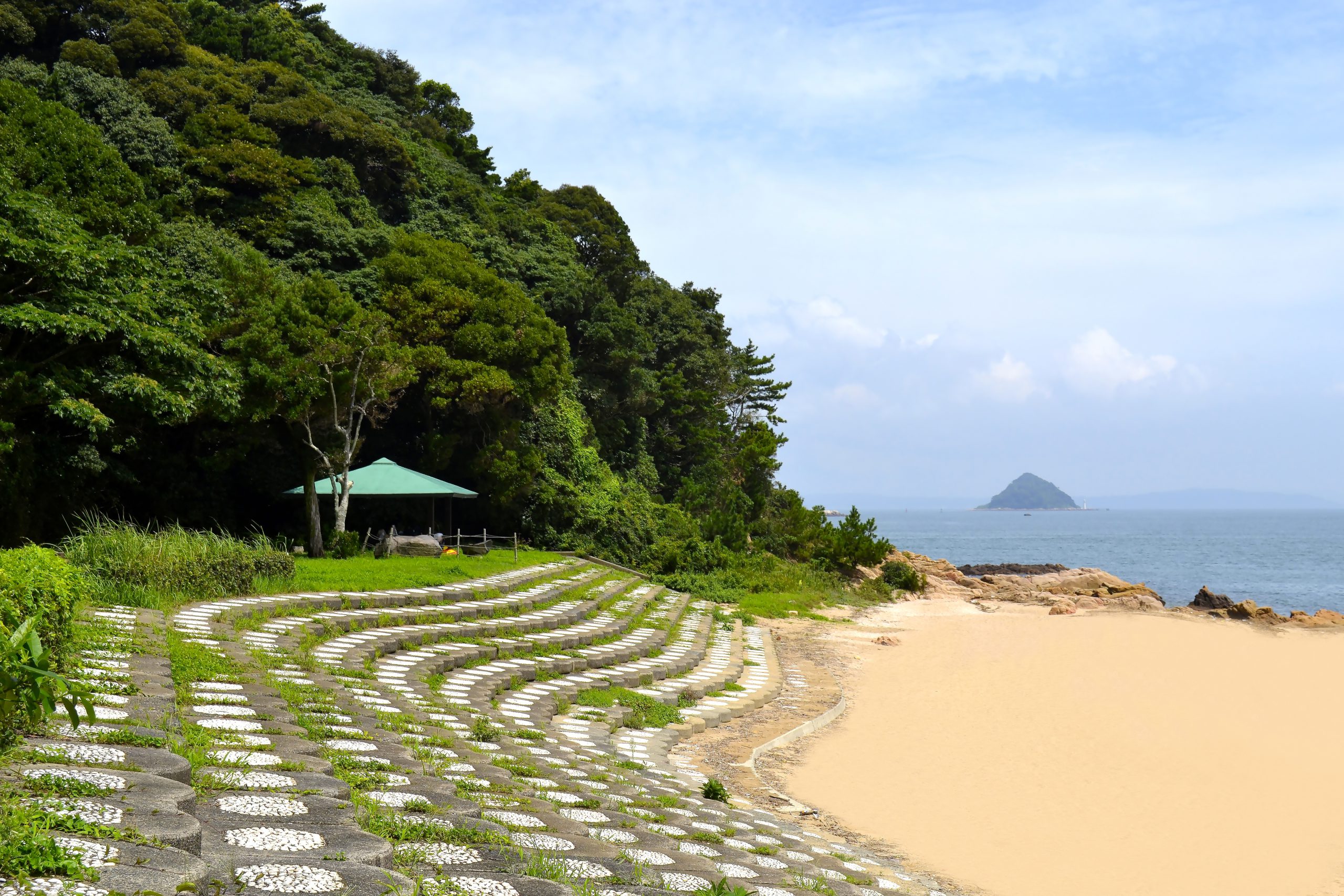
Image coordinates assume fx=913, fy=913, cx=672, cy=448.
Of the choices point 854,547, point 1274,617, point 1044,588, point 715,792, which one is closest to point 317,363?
A: point 715,792

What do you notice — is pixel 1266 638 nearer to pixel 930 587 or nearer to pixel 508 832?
pixel 930 587

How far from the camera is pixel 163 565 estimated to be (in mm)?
10539

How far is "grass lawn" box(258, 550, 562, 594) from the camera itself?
12812mm

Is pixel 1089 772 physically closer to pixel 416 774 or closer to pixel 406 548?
pixel 416 774

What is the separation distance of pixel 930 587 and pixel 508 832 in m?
31.3

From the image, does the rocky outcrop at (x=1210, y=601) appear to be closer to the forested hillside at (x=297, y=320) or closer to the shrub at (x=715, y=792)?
the forested hillside at (x=297, y=320)

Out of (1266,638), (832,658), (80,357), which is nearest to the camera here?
(80,357)

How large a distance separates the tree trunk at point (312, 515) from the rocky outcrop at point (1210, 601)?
27.8 meters

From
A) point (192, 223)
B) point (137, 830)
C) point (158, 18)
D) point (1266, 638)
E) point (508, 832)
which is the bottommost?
point (1266, 638)

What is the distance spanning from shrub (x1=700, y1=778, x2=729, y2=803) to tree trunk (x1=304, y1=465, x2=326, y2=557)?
13.6 meters

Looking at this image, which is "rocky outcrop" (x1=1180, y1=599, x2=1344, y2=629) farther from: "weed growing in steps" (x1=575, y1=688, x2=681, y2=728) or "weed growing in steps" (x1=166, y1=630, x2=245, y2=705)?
"weed growing in steps" (x1=166, y1=630, x2=245, y2=705)

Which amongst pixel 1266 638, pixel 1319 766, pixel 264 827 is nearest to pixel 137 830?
pixel 264 827

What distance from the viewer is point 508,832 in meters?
3.67

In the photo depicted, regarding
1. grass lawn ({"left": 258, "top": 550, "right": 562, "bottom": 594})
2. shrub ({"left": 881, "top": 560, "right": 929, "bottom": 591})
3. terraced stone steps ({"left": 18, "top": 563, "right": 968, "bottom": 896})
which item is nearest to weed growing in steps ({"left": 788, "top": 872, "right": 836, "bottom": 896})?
terraced stone steps ({"left": 18, "top": 563, "right": 968, "bottom": 896})
